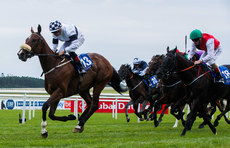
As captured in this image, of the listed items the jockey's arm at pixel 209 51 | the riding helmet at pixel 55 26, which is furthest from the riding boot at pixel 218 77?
the riding helmet at pixel 55 26

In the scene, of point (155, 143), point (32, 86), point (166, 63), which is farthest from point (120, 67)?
point (32, 86)

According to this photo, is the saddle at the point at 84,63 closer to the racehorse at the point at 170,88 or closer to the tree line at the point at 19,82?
the racehorse at the point at 170,88

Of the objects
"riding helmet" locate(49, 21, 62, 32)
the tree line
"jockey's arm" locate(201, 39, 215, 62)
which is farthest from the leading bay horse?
the tree line

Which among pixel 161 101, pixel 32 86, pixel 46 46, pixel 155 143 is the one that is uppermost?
pixel 46 46

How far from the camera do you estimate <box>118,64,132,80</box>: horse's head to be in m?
12.2

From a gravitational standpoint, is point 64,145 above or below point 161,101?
above

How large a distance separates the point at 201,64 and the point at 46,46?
2823 millimetres

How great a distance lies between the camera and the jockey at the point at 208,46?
7301 mm

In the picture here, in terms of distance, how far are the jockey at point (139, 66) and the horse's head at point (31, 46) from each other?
6.15 metres

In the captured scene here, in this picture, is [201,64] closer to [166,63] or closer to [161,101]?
[166,63]

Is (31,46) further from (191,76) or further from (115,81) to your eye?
(191,76)

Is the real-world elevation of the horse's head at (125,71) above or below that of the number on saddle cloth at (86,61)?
Answer: below

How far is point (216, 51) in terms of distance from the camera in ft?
25.6

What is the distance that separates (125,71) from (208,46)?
5105mm
